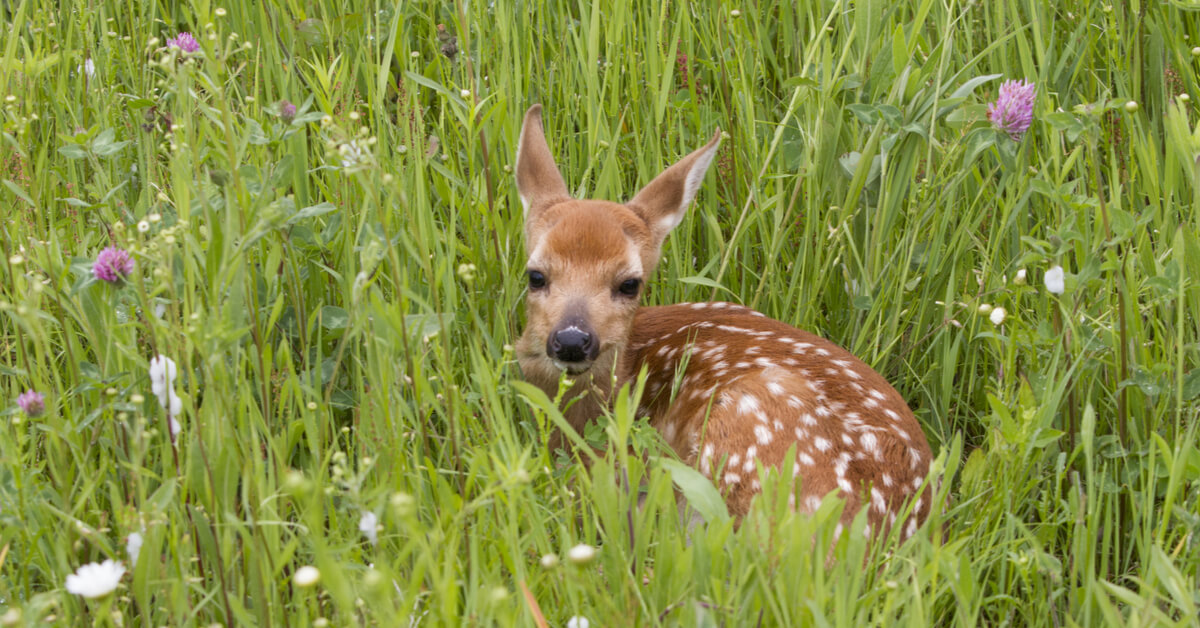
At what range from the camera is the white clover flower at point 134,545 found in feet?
6.82

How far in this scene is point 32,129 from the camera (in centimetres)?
404

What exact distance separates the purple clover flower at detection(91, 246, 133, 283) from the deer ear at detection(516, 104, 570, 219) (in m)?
1.58

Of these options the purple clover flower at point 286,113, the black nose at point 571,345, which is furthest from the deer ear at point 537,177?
the purple clover flower at point 286,113

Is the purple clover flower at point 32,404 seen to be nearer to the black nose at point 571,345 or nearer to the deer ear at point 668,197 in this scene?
the black nose at point 571,345

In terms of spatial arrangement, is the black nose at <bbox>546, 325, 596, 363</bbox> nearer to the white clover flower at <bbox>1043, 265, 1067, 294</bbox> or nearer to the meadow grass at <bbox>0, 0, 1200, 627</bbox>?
the meadow grass at <bbox>0, 0, 1200, 627</bbox>

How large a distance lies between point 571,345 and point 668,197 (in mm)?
741

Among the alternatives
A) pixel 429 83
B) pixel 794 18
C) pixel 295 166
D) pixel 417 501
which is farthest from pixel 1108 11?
pixel 417 501

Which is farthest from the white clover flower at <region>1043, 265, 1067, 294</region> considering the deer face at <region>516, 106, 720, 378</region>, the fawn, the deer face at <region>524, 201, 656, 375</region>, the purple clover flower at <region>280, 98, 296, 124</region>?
the purple clover flower at <region>280, 98, 296, 124</region>

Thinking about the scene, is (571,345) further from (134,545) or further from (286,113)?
(134,545)

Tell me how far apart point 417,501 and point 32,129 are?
93.7 inches

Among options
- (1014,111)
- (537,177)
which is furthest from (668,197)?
(1014,111)

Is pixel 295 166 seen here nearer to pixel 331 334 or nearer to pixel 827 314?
pixel 331 334

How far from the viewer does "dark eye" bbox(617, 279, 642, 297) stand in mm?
3752

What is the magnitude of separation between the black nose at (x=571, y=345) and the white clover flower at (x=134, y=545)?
1.48 m
